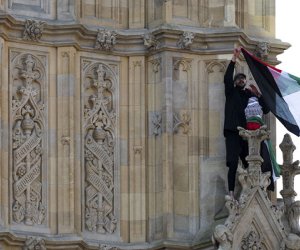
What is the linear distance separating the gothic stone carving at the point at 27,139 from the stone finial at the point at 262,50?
9.58 feet

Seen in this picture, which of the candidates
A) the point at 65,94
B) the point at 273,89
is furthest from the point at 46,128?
the point at 273,89

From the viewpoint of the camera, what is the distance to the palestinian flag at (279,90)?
36.7m

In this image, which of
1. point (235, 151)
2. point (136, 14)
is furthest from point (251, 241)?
point (136, 14)

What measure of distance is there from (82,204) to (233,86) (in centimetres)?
244

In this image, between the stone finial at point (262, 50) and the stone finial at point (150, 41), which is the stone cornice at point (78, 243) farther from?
the stone finial at point (262, 50)

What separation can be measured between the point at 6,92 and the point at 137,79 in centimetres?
187

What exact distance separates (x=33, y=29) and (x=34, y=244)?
2.76 m

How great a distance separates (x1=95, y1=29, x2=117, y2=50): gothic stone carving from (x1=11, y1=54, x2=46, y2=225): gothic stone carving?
847mm

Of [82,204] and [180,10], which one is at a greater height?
[180,10]

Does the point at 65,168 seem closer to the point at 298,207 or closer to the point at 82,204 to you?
the point at 82,204

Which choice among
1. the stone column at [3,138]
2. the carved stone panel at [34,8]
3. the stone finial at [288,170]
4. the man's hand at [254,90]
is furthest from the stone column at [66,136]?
the stone finial at [288,170]

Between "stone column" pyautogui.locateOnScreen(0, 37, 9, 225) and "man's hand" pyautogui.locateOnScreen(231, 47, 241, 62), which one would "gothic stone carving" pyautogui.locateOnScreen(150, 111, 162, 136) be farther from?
"stone column" pyautogui.locateOnScreen(0, 37, 9, 225)

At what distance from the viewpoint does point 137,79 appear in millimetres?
36750

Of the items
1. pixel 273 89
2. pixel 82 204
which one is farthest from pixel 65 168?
pixel 273 89
